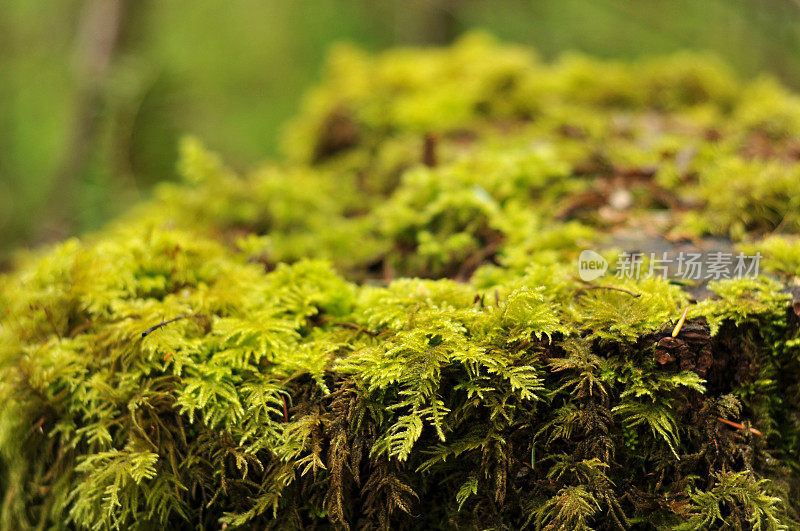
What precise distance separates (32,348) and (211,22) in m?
11.1

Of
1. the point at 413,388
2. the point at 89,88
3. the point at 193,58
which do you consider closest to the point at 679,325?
the point at 413,388

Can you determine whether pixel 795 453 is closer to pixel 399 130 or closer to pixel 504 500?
pixel 504 500

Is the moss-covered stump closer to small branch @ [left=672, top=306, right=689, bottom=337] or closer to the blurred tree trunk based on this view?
small branch @ [left=672, top=306, right=689, bottom=337]

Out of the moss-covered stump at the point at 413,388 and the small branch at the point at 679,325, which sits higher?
the small branch at the point at 679,325

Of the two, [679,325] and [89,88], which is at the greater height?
[89,88]

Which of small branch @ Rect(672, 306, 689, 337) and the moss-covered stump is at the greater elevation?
small branch @ Rect(672, 306, 689, 337)

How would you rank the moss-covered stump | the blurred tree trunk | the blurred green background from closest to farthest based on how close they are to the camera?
1. the moss-covered stump
2. the blurred tree trunk
3. the blurred green background

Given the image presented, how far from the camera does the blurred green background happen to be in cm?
560

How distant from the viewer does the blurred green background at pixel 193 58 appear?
5.60 meters

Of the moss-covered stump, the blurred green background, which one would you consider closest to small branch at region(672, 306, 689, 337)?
the moss-covered stump

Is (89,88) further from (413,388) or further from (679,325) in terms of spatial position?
(679,325)

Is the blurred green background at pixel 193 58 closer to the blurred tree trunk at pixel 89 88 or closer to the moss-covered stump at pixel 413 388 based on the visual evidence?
the blurred tree trunk at pixel 89 88

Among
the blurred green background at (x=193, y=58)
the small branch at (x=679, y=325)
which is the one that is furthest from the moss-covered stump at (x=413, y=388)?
the blurred green background at (x=193, y=58)

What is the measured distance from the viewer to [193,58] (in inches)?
432
